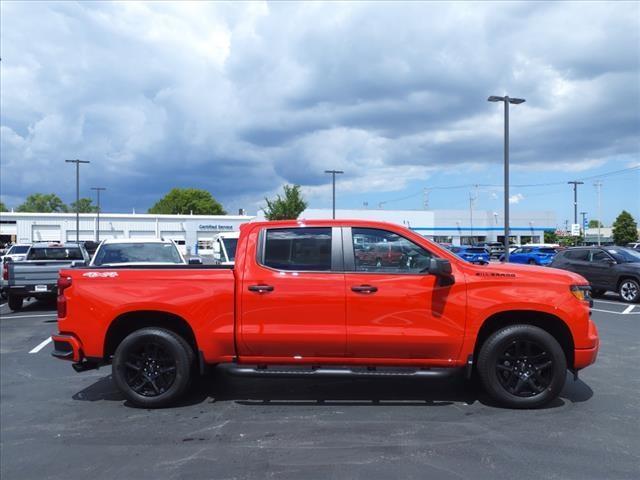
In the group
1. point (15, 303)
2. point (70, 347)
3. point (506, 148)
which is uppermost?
point (506, 148)

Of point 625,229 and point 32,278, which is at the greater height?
point 625,229

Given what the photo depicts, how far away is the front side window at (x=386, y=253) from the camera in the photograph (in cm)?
528

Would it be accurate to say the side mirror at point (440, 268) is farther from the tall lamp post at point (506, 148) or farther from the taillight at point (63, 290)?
the tall lamp post at point (506, 148)

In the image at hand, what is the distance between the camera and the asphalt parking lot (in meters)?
4.00

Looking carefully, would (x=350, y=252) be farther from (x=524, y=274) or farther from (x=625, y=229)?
(x=625, y=229)

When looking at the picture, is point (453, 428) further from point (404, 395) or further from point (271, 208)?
point (271, 208)

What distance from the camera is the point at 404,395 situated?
5648 mm

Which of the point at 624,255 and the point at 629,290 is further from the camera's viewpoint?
the point at 624,255

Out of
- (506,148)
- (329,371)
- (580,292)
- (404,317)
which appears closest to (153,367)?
(329,371)

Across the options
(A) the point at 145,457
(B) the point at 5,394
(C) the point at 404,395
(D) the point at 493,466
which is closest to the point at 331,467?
(D) the point at 493,466

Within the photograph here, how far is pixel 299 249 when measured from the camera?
541cm

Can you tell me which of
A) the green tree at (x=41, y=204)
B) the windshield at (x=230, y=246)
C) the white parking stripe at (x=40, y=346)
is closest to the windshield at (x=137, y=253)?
the windshield at (x=230, y=246)

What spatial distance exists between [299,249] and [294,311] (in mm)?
644

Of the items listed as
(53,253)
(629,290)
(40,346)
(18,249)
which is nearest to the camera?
(40,346)
